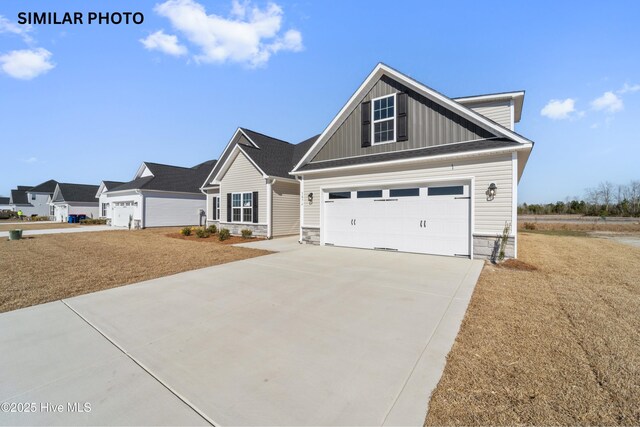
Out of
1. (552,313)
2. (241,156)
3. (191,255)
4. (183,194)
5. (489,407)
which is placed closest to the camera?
(489,407)

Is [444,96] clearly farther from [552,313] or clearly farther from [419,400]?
[419,400]

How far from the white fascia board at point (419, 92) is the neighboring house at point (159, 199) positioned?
1553cm

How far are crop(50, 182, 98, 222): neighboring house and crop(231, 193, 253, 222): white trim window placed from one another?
33348 mm

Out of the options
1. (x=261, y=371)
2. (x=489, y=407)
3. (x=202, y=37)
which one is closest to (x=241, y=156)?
(x=202, y=37)

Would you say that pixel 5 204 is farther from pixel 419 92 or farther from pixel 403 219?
pixel 419 92

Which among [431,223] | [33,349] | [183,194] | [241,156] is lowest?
[33,349]

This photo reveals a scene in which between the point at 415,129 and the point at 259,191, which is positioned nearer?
the point at 415,129

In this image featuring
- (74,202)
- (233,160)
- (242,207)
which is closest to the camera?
(242,207)

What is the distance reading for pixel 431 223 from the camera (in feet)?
30.0

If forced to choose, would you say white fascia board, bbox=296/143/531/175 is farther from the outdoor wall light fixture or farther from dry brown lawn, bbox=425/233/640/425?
dry brown lawn, bbox=425/233/640/425

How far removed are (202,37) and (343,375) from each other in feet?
36.4

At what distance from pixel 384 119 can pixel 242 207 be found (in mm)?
9384

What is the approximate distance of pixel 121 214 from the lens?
76.6ft

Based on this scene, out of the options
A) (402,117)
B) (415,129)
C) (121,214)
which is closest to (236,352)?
(415,129)
